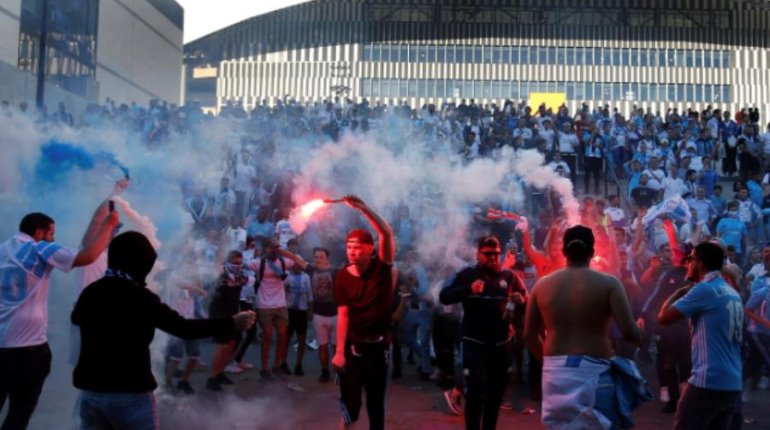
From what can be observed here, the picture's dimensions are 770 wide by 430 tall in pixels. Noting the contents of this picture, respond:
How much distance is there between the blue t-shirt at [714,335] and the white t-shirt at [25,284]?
164 inches

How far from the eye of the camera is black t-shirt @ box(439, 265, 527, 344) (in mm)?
6297

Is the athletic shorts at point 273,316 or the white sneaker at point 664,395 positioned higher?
the athletic shorts at point 273,316

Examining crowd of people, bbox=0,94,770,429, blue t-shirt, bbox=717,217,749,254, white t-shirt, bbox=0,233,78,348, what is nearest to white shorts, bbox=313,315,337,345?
crowd of people, bbox=0,94,770,429

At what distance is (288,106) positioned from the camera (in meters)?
21.1

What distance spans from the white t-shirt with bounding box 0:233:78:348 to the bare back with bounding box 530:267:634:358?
3.15 m

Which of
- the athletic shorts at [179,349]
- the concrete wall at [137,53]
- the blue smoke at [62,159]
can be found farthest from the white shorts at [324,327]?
the concrete wall at [137,53]

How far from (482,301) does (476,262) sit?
7.55ft

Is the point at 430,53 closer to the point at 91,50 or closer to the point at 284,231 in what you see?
the point at 91,50

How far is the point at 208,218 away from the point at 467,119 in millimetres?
9500

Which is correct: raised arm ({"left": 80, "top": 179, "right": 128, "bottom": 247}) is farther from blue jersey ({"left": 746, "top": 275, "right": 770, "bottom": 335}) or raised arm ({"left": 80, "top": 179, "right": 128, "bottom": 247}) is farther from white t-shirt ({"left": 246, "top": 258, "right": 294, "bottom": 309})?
blue jersey ({"left": 746, "top": 275, "right": 770, "bottom": 335})

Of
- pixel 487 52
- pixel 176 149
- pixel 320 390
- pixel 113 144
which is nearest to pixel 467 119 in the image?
pixel 176 149

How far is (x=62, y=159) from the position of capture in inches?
367

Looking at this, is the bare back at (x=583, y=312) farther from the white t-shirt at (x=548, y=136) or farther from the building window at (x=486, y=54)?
the building window at (x=486, y=54)

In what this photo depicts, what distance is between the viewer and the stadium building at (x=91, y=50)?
23.3 metres
